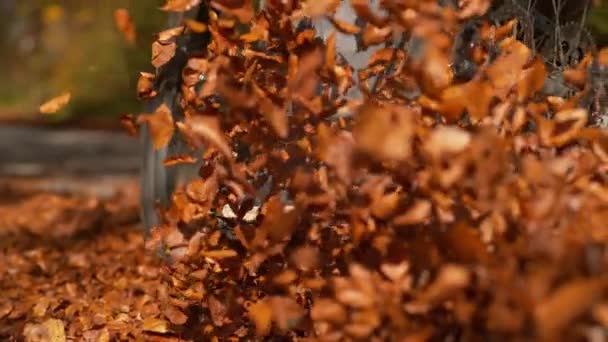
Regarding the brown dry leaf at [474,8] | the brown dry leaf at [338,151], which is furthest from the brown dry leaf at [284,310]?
the brown dry leaf at [474,8]

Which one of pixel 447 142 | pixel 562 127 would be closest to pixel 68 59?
pixel 562 127

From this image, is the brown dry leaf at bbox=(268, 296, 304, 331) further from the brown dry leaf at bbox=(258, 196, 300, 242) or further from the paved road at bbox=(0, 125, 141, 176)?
the paved road at bbox=(0, 125, 141, 176)

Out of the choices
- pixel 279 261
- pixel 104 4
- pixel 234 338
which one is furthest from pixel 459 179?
pixel 104 4

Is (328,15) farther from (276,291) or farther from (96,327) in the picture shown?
(96,327)

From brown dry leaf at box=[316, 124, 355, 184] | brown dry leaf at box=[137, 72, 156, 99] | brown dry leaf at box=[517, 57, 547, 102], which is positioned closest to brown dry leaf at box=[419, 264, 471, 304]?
brown dry leaf at box=[316, 124, 355, 184]

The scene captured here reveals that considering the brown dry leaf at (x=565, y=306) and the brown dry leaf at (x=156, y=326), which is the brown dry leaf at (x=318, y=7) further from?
the brown dry leaf at (x=156, y=326)
